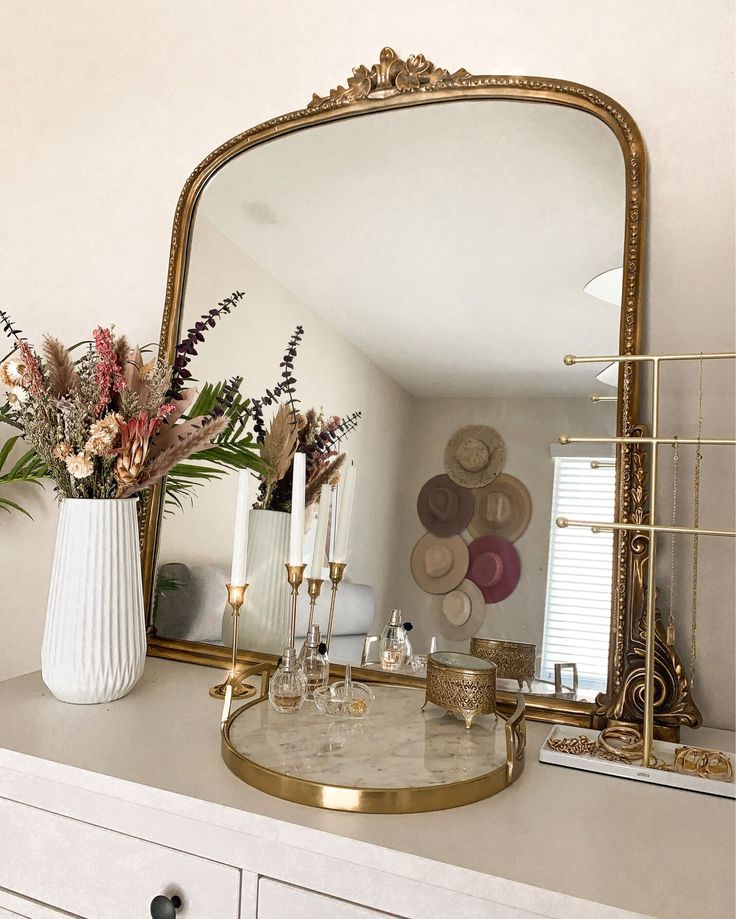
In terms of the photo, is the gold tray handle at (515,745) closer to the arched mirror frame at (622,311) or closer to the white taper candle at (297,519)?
the arched mirror frame at (622,311)

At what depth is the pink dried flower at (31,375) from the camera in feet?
3.68

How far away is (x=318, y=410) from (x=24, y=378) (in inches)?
20.3

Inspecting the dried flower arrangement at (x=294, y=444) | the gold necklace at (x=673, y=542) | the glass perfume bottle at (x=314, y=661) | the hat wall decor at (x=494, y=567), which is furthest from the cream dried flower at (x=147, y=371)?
the gold necklace at (x=673, y=542)

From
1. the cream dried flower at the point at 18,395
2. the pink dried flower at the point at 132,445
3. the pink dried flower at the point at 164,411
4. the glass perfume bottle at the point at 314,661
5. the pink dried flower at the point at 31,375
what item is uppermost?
the pink dried flower at the point at 31,375

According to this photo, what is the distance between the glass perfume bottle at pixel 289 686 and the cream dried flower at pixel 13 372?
633mm

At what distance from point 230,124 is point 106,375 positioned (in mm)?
739

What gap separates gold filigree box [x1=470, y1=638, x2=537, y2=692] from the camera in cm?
113

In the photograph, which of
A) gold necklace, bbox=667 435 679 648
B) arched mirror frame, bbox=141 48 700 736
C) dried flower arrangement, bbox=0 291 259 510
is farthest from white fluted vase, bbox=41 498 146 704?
gold necklace, bbox=667 435 679 648

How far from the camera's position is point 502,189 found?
1215 mm

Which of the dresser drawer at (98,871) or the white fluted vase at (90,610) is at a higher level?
the white fluted vase at (90,610)

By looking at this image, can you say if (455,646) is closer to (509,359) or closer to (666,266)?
(509,359)

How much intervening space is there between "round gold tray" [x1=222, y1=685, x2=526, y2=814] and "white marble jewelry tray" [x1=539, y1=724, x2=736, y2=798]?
0.24 ft

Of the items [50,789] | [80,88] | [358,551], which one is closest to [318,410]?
[358,551]

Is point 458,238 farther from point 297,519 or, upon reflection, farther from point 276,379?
point 297,519
